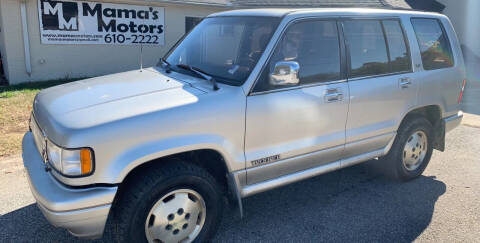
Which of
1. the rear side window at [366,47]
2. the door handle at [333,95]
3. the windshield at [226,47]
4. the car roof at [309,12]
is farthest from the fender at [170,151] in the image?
the rear side window at [366,47]

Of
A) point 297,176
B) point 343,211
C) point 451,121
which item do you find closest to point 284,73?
point 297,176

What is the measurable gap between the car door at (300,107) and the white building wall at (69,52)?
1009cm

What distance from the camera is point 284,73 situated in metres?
3.18

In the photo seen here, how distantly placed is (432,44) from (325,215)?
97.7 inches

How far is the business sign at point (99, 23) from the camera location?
1134cm

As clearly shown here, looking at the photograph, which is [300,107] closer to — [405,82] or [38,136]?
[405,82]

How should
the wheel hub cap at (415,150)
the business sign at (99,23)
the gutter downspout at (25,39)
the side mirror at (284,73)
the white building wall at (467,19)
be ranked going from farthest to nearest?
the white building wall at (467,19) < the business sign at (99,23) < the gutter downspout at (25,39) < the wheel hub cap at (415,150) < the side mirror at (284,73)

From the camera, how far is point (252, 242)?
3.45m

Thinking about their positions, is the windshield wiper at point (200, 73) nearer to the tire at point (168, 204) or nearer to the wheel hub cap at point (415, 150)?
the tire at point (168, 204)

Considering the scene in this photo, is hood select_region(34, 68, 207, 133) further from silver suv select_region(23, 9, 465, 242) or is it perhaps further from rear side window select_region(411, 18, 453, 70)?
rear side window select_region(411, 18, 453, 70)

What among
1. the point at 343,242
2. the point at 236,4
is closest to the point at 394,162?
the point at 343,242

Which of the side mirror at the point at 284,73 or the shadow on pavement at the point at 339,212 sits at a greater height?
the side mirror at the point at 284,73

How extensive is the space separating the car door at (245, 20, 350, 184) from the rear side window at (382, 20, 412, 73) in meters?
0.78

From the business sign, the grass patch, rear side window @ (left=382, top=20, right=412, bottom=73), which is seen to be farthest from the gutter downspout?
rear side window @ (left=382, top=20, right=412, bottom=73)
